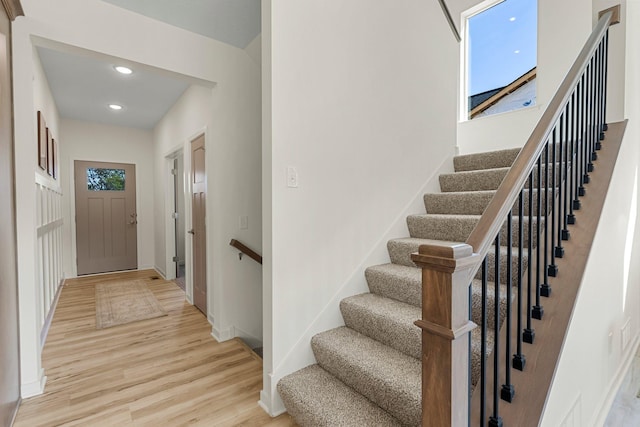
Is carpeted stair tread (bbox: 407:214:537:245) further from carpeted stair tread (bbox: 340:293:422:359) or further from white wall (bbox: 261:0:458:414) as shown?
carpeted stair tread (bbox: 340:293:422:359)

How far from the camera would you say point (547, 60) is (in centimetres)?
314

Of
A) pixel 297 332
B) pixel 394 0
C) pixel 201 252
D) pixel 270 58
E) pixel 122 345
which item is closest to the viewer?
pixel 270 58

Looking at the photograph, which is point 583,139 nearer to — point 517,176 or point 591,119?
point 591,119

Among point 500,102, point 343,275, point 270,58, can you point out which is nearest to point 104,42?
point 270,58

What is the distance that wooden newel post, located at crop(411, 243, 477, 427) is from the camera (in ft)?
2.58

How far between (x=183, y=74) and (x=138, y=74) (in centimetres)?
129

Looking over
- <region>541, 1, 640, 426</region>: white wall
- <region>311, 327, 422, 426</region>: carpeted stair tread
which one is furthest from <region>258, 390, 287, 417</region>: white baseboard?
<region>541, 1, 640, 426</region>: white wall

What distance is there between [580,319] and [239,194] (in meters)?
2.57

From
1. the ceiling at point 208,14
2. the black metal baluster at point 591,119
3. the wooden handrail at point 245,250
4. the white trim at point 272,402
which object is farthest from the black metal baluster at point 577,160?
the wooden handrail at point 245,250

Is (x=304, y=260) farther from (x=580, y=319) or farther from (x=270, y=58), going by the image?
(x=580, y=319)

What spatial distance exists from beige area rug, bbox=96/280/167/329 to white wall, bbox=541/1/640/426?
11.7 ft

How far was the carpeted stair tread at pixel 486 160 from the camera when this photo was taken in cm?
256

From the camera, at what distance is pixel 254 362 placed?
2.45m

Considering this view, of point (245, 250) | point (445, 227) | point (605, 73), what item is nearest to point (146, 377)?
point (245, 250)
